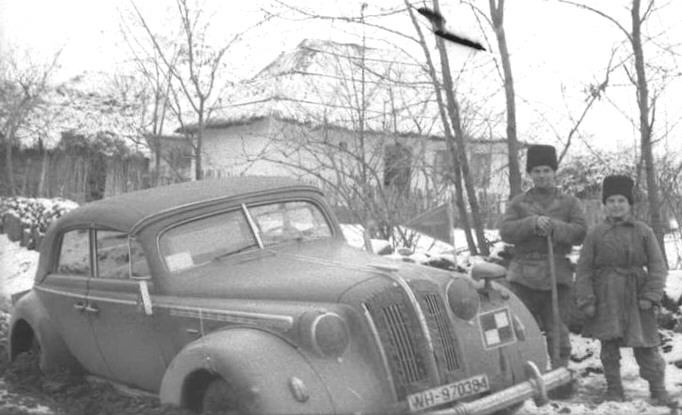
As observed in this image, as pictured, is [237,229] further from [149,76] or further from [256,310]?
[149,76]

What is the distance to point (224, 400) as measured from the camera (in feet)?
13.6

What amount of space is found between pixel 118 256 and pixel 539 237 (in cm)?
291

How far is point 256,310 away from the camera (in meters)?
4.33

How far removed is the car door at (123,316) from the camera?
4.99 m

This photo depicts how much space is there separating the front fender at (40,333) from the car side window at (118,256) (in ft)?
2.52

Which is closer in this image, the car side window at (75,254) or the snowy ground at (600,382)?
the snowy ground at (600,382)

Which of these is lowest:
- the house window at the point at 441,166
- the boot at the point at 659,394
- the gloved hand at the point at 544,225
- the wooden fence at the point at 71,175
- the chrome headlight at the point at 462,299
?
the boot at the point at 659,394

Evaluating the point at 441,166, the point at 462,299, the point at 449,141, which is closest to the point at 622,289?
the point at 462,299

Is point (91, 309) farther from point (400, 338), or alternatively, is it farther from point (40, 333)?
point (400, 338)

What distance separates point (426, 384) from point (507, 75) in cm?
526

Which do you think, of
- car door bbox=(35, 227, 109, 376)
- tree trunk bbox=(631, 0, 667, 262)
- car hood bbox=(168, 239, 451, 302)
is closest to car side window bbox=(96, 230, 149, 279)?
car door bbox=(35, 227, 109, 376)

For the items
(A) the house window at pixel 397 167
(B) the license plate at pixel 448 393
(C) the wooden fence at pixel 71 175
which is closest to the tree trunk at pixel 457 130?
(A) the house window at pixel 397 167

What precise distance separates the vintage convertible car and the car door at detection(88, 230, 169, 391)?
0.04ft

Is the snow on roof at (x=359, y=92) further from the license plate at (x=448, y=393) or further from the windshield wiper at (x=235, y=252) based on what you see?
the license plate at (x=448, y=393)
